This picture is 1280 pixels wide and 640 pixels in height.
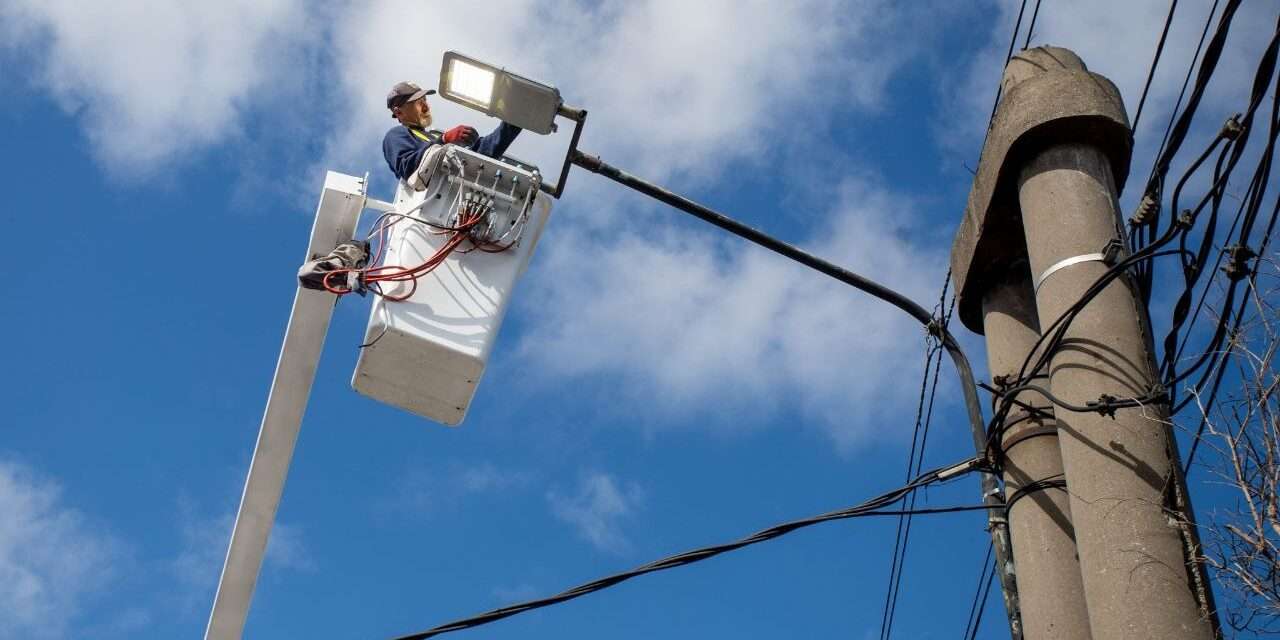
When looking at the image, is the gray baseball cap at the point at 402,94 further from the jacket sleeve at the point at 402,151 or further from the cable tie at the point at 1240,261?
the cable tie at the point at 1240,261

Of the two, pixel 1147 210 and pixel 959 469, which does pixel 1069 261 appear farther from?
pixel 959 469

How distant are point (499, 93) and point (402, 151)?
89 centimetres

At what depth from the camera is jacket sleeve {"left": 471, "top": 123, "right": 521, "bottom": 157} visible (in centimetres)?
636

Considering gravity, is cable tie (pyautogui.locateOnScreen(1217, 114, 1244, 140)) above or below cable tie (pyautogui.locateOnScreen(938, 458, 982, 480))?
above

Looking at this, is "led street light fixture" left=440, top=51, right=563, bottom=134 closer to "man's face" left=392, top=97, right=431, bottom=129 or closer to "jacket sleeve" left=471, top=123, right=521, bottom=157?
"jacket sleeve" left=471, top=123, right=521, bottom=157

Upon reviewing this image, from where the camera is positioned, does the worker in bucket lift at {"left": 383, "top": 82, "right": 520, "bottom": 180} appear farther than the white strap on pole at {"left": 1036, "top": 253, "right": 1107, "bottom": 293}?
Yes

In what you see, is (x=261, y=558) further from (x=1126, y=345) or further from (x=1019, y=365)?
(x=1126, y=345)

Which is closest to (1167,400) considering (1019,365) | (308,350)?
(1019,365)

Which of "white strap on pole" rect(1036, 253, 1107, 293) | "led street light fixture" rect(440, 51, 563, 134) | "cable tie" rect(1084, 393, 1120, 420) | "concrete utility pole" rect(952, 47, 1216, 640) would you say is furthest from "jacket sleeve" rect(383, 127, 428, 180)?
"cable tie" rect(1084, 393, 1120, 420)

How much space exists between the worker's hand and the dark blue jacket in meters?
0.04

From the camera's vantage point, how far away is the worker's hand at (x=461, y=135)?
652 centimetres

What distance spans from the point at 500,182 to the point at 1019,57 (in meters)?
2.38

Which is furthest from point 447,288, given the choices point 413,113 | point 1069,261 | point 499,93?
point 1069,261

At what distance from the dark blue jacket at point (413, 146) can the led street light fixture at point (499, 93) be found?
483 mm
